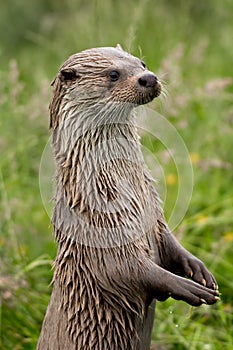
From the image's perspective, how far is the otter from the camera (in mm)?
2543

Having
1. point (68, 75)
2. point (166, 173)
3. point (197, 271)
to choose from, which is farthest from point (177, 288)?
point (166, 173)

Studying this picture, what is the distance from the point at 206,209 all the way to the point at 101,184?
81.0 inches

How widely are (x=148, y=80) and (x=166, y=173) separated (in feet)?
8.11

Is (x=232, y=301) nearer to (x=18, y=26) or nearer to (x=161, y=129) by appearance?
(x=161, y=129)

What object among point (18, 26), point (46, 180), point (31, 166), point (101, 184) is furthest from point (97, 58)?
point (18, 26)

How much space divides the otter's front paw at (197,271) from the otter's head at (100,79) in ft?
1.79

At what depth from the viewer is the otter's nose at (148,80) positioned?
2463mm

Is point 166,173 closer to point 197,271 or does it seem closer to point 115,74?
point 197,271

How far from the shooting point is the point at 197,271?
2723mm

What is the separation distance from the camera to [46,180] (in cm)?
300

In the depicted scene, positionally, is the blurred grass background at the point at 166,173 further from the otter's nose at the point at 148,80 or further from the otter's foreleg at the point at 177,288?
the otter's foreleg at the point at 177,288

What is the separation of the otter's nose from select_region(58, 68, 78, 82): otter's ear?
0.20m

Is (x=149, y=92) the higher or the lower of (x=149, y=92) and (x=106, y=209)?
the higher

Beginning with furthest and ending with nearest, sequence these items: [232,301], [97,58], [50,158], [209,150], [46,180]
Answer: [209,150] → [232,301] → [46,180] → [50,158] → [97,58]
